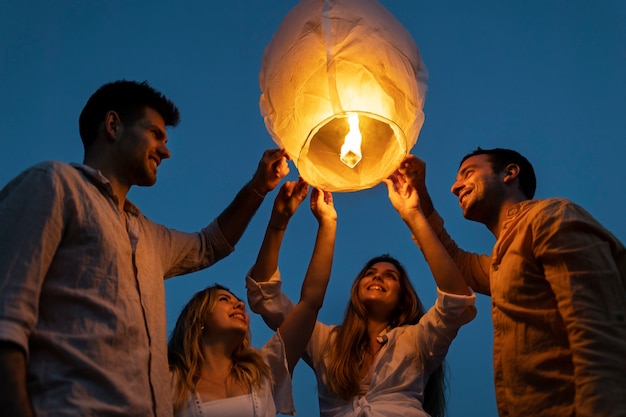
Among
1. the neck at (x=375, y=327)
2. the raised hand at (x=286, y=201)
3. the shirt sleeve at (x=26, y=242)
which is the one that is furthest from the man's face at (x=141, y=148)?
the neck at (x=375, y=327)

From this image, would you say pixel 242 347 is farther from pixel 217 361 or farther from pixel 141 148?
pixel 141 148

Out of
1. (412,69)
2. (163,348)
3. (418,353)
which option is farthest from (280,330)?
(412,69)

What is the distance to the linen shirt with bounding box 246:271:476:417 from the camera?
3.17 m

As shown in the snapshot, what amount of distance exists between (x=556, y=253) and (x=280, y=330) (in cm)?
145

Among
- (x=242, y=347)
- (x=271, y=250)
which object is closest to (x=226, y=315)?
(x=242, y=347)

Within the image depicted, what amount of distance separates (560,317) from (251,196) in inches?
59.1

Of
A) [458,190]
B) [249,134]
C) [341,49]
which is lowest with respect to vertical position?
[458,190]

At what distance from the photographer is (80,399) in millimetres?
1885

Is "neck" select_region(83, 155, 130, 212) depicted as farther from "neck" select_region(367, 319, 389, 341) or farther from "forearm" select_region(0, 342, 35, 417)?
"neck" select_region(367, 319, 389, 341)

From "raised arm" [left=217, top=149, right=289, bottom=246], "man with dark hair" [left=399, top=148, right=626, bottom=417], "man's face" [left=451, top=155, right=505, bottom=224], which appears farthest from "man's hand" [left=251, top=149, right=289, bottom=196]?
"man with dark hair" [left=399, top=148, right=626, bottom=417]

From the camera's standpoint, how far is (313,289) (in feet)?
10.9

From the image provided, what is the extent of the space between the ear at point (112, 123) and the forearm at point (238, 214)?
704 millimetres

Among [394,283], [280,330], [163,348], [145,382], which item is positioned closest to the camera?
[145,382]

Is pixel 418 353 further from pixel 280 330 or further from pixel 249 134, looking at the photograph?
pixel 249 134
